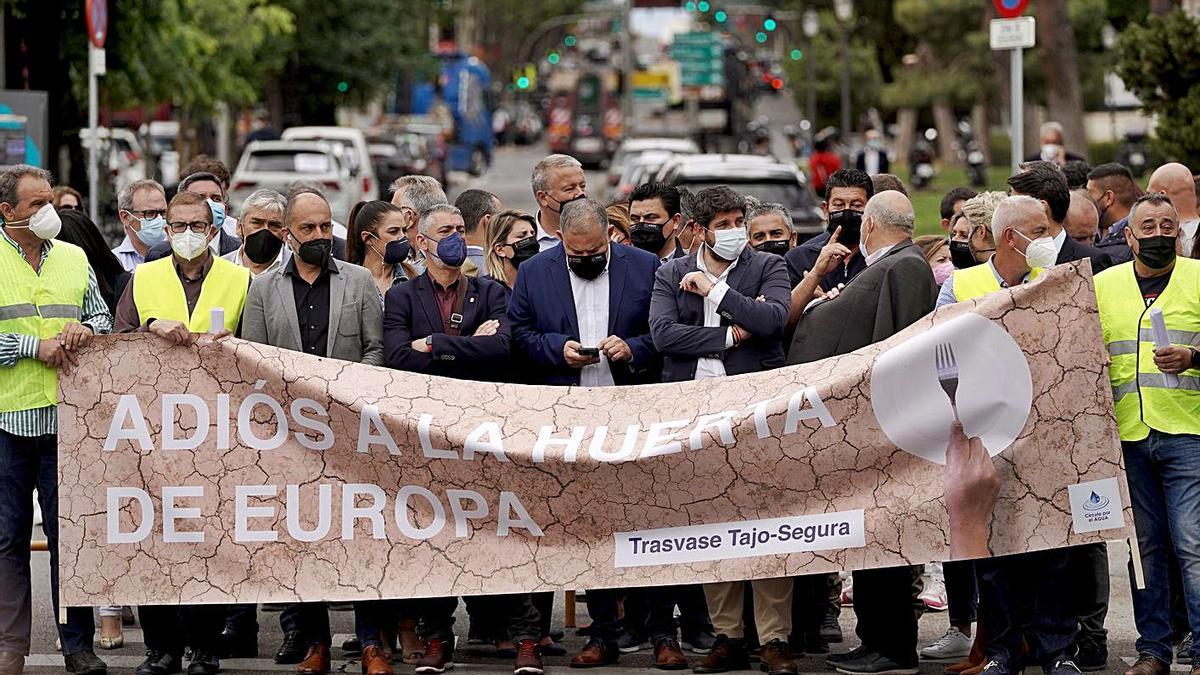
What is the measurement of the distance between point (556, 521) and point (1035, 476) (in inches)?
72.3

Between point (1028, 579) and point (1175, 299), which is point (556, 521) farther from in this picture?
point (1175, 299)

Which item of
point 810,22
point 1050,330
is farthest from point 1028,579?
point 810,22

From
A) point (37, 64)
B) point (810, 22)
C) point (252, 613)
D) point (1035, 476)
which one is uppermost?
point (810, 22)

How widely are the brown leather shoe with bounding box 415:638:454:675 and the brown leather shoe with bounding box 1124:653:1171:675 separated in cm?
274

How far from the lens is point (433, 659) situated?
823 centimetres

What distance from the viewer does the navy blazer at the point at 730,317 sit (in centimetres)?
828

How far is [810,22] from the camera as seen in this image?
4775cm

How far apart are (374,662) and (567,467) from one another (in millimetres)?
1154

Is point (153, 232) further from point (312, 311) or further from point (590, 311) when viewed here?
point (590, 311)

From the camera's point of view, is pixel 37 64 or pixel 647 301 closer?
pixel 647 301

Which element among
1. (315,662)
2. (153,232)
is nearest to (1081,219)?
(315,662)

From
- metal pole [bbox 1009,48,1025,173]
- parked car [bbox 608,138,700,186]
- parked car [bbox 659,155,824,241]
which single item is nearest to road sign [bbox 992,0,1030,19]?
metal pole [bbox 1009,48,1025,173]

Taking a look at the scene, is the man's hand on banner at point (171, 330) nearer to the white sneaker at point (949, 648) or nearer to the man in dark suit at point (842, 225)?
the man in dark suit at point (842, 225)

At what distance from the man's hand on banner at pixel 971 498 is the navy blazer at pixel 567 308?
5.16 feet
